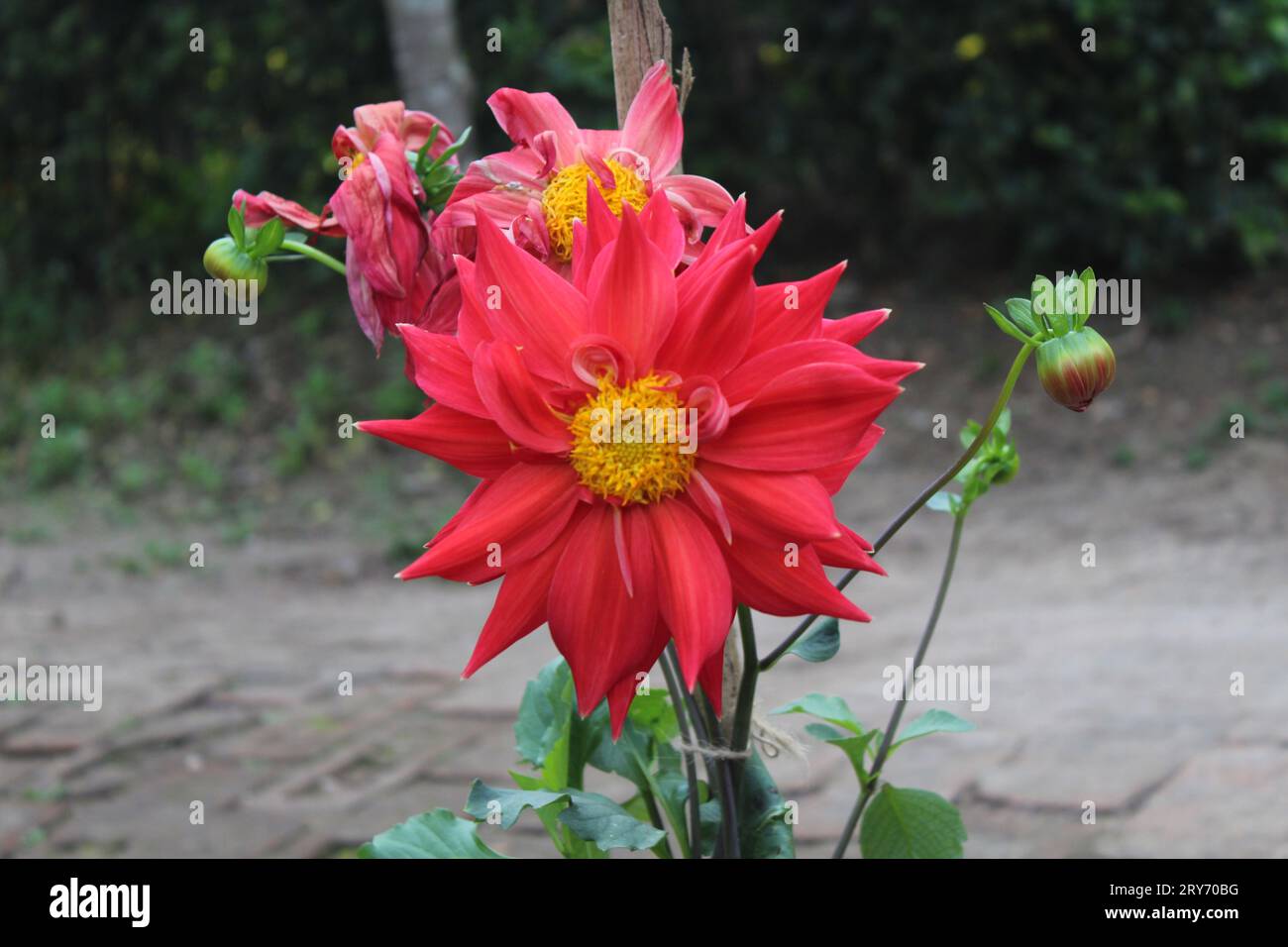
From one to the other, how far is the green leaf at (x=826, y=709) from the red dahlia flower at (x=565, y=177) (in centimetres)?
52

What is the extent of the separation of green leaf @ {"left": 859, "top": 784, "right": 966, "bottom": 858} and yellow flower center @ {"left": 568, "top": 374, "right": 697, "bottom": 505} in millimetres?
585

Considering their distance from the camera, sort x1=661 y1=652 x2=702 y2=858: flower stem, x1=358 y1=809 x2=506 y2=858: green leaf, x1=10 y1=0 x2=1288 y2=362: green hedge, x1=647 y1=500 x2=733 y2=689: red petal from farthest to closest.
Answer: x1=10 y1=0 x2=1288 y2=362: green hedge → x1=358 y1=809 x2=506 y2=858: green leaf → x1=661 y1=652 x2=702 y2=858: flower stem → x1=647 y1=500 x2=733 y2=689: red petal

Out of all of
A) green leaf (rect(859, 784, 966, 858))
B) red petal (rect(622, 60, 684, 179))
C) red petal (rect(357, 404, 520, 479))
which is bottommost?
green leaf (rect(859, 784, 966, 858))

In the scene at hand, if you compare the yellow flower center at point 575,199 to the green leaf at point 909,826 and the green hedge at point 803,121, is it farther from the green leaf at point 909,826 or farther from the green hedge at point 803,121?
→ the green hedge at point 803,121

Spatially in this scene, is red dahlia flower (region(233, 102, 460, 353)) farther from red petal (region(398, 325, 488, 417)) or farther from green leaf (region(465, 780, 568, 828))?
green leaf (region(465, 780, 568, 828))

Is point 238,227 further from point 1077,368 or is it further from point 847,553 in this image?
point 1077,368

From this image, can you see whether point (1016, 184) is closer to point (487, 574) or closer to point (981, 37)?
point (981, 37)

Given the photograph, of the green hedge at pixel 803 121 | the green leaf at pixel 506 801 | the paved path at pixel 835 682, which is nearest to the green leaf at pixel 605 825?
the green leaf at pixel 506 801

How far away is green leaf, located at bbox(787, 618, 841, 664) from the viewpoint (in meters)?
1.28

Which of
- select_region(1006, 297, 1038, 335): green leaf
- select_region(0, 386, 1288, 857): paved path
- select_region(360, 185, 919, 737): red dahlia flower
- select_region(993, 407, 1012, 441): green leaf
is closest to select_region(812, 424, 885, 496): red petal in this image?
select_region(360, 185, 919, 737): red dahlia flower

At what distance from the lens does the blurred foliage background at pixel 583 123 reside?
564 cm

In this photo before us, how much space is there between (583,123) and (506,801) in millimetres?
5164

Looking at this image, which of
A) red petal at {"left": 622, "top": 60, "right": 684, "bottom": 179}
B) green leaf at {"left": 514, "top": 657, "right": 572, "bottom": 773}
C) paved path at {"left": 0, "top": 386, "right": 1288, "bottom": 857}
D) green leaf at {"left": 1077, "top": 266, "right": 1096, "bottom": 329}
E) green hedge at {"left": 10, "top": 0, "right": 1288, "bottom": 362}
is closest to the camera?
green leaf at {"left": 1077, "top": 266, "right": 1096, "bottom": 329}

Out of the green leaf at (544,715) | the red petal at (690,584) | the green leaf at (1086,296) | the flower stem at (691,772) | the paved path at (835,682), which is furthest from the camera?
the paved path at (835,682)
